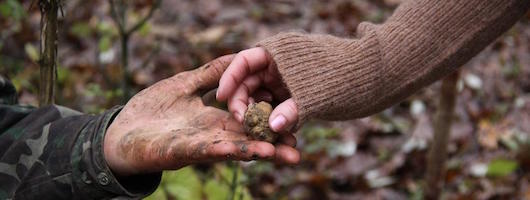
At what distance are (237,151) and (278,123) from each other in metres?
0.16

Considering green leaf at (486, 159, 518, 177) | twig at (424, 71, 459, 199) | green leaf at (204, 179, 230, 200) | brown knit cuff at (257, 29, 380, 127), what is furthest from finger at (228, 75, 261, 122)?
green leaf at (486, 159, 518, 177)

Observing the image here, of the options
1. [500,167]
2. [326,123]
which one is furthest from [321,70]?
[326,123]

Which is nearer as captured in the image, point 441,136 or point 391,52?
point 391,52

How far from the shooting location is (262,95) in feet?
5.70

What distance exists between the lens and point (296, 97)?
1.54m

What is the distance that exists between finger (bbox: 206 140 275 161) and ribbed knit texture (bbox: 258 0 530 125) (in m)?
0.27

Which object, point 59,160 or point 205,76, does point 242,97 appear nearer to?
point 205,76

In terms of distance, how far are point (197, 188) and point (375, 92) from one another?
0.99m

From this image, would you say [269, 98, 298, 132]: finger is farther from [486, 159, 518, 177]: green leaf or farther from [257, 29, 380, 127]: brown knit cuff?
[486, 159, 518, 177]: green leaf

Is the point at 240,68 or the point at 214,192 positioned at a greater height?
the point at 240,68

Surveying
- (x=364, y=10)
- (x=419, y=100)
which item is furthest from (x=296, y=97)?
(x=364, y=10)

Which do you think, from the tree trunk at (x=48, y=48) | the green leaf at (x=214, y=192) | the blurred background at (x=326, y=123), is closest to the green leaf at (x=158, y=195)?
the blurred background at (x=326, y=123)

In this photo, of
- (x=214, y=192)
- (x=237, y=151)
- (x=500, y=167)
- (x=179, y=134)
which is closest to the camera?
(x=237, y=151)

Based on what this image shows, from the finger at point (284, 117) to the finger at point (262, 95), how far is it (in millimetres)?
185
